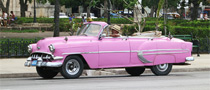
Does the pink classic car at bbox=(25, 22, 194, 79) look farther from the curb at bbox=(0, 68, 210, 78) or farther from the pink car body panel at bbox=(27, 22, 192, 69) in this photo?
the curb at bbox=(0, 68, 210, 78)

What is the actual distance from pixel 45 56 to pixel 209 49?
15.4 metres

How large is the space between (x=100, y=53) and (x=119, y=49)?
2.16 ft

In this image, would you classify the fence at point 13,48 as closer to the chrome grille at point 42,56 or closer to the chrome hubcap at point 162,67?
the chrome grille at point 42,56

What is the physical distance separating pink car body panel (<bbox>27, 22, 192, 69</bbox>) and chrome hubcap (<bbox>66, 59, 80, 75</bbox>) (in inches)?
9.3

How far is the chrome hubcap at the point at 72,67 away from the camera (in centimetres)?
1485

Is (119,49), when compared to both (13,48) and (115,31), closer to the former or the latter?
(115,31)

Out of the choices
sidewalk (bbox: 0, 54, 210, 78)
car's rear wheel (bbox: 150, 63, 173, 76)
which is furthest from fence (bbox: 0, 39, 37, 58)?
car's rear wheel (bbox: 150, 63, 173, 76)

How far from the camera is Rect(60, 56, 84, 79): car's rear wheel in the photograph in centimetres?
1479

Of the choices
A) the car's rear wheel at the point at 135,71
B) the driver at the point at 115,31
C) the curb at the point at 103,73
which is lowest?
the curb at the point at 103,73

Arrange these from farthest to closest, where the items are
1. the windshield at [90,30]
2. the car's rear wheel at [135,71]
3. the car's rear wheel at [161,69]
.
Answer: the car's rear wheel at [135,71], the car's rear wheel at [161,69], the windshield at [90,30]

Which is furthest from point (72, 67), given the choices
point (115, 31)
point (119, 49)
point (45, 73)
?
point (115, 31)

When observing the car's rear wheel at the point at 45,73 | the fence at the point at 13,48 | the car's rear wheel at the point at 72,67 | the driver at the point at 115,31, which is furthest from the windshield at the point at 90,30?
the fence at the point at 13,48

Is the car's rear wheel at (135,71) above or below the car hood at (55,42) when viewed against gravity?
below

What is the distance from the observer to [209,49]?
1120 inches
